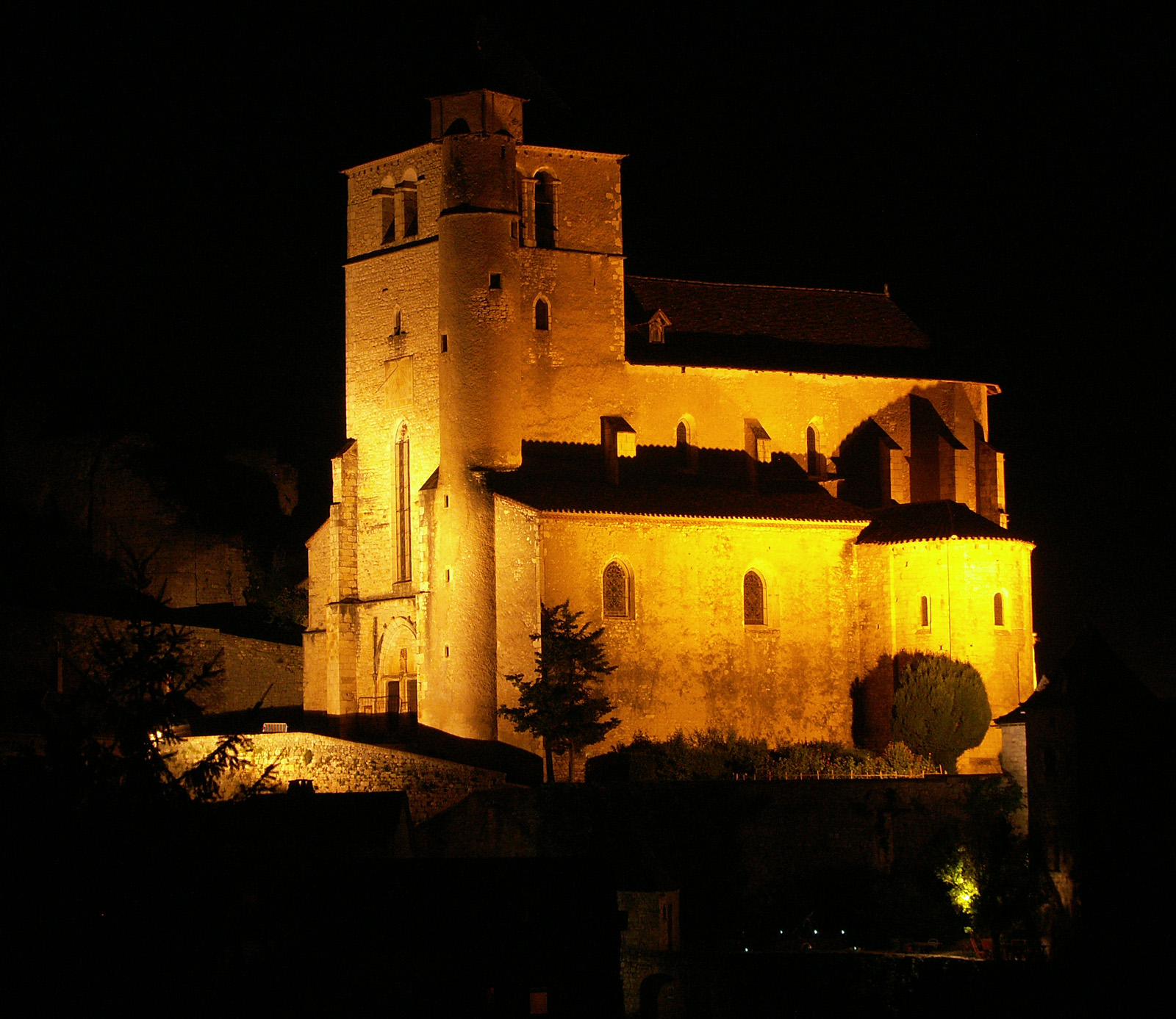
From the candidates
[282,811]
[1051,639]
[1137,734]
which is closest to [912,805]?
[1137,734]

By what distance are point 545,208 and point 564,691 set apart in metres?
14.2

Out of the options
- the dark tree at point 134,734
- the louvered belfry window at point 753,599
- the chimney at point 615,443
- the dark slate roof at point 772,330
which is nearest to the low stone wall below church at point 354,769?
the louvered belfry window at point 753,599

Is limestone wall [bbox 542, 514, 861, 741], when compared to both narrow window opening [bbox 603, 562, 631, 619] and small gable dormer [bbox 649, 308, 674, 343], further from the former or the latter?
small gable dormer [bbox 649, 308, 674, 343]

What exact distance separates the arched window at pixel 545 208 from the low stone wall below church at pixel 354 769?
47.7 feet

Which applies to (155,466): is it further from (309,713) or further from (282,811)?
(282,811)

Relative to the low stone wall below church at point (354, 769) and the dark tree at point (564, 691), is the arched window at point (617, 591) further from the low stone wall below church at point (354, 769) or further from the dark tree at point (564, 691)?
the low stone wall below church at point (354, 769)

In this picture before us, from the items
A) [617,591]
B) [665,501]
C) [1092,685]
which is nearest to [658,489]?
[665,501]

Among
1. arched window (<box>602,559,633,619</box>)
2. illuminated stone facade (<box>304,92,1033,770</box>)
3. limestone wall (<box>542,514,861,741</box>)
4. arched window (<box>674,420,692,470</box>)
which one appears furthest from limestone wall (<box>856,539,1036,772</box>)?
arched window (<box>602,559,633,619</box>)

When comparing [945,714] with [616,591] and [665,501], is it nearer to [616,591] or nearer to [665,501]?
[616,591]

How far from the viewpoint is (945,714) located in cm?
5116

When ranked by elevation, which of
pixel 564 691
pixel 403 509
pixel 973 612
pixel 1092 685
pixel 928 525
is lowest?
pixel 1092 685

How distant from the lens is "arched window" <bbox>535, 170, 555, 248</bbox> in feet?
187

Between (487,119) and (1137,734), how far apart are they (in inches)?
875

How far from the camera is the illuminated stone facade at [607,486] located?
52844 millimetres
